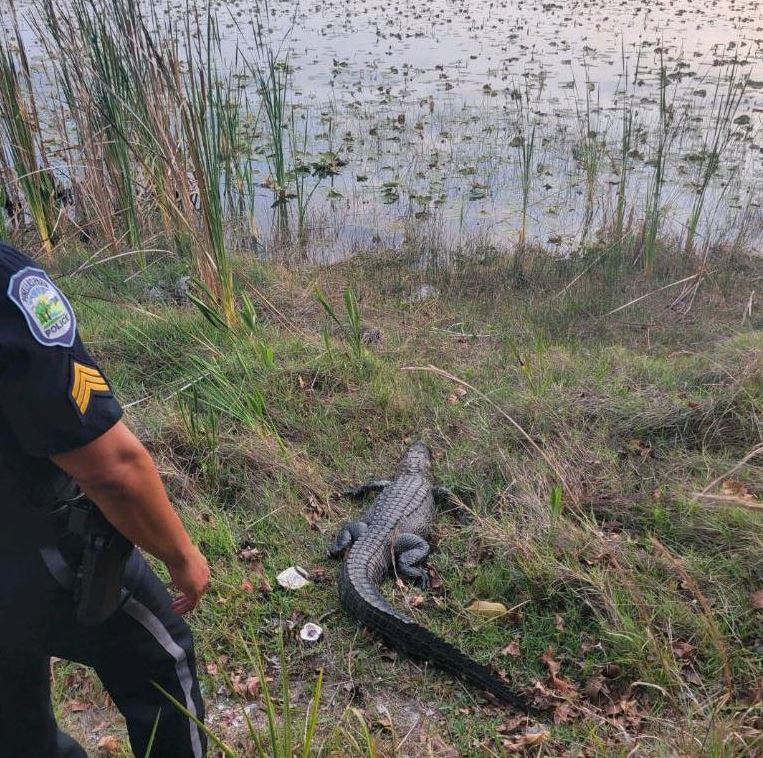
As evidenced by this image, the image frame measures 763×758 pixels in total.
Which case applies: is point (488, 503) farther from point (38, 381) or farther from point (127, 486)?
point (38, 381)

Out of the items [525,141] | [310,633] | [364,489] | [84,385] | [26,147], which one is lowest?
[364,489]

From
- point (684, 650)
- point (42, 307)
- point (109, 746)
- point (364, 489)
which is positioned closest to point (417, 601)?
point (364, 489)

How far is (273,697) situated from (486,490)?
149cm

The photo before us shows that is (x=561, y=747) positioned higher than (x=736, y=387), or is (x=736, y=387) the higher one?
(x=736, y=387)

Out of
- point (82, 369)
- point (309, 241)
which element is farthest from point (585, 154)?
point (82, 369)

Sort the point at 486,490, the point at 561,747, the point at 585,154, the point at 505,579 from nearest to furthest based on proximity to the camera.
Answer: the point at 561,747 < the point at 505,579 < the point at 486,490 < the point at 585,154

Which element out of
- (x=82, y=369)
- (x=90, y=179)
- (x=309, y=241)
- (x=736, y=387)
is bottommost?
(x=309, y=241)

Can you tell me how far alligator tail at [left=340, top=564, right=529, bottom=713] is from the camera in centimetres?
249

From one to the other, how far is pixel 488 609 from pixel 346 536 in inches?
32.1

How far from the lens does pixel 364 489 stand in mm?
3822

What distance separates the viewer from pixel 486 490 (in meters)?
3.57

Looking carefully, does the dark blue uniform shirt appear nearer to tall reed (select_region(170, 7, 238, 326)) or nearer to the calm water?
tall reed (select_region(170, 7, 238, 326))

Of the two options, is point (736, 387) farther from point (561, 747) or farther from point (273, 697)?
point (273, 697)

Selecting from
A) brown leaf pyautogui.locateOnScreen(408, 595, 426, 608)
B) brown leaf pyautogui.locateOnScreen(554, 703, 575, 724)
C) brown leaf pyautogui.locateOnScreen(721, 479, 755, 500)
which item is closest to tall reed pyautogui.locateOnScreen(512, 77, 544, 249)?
brown leaf pyautogui.locateOnScreen(721, 479, 755, 500)
